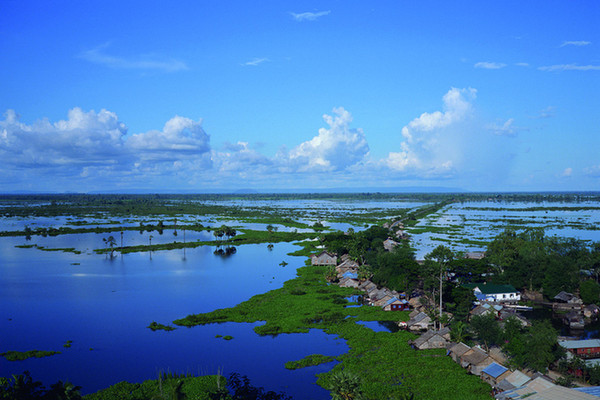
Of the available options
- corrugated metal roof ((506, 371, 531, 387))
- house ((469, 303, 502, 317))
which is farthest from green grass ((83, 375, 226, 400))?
house ((469, 303, 502, 317))

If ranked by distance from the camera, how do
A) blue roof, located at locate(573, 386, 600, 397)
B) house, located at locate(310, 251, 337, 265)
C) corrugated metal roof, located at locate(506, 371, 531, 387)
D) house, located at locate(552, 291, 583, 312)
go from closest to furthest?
blue roof, located at locate(573, 386, 600, 397) → corrugated metal roof, located at locate(506, 371, 531, 387) → house, located at locate(552, 291, 583, 312) → house, located at locate(310, 251, 337, 265)

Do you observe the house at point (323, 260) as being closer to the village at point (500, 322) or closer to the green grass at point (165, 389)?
the village at point (500, 322)

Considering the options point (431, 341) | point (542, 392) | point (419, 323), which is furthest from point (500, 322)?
point (542, 392)

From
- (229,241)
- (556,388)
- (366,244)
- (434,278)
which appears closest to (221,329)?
(434,278)

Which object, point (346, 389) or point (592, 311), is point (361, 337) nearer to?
point (346, 389)

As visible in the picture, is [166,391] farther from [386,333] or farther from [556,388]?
[556,388]

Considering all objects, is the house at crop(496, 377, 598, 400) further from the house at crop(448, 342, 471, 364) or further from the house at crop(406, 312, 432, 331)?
the house at crop(406, 312, 432, 331)

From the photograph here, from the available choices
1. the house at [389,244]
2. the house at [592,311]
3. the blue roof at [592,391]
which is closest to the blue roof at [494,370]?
the blue roof at [592,391]

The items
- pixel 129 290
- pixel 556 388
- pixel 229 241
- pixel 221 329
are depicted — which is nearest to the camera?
pixel 556 388
